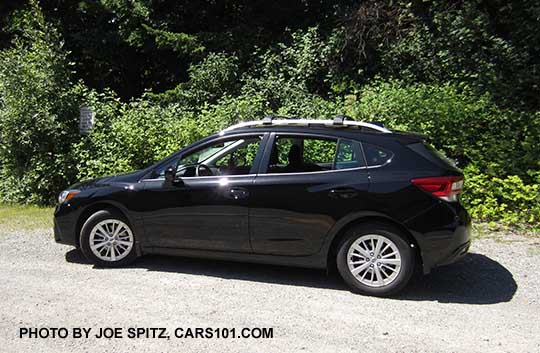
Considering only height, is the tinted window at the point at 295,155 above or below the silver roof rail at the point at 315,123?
below

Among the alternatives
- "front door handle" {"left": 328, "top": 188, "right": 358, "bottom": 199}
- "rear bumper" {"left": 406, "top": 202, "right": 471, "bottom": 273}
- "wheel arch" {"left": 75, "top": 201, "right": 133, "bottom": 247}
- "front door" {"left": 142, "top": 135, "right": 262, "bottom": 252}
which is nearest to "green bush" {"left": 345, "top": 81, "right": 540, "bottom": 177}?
"rear bumper" {"left": 406, "top": 202, "right": 471, "bottom": 273}

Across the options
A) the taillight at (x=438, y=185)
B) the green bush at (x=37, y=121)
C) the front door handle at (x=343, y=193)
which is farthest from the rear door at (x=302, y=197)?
the green bush at (x=37, y=121)

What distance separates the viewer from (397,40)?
39.5 ft

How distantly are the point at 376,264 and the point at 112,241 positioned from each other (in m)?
2.98

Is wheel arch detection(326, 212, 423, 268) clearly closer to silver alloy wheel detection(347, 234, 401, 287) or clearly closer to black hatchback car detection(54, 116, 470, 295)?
black hatchback car detection(54, 116, 470, 295)

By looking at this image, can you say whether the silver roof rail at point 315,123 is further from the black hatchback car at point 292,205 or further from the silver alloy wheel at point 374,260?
the silver alloy wheel at point 374,260

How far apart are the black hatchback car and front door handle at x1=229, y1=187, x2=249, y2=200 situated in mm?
11

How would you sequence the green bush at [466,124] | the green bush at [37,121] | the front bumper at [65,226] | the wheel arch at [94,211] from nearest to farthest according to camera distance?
the wheel arch at [94,211]
the front bumper at [65,226]
the green bush at [466,124]
the green bush at [37,121]

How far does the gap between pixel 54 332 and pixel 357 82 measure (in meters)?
9.69

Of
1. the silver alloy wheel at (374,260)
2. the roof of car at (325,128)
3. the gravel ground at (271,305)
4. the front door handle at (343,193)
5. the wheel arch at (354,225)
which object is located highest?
the roof of car at (325,128)

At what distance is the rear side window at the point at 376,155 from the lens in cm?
484

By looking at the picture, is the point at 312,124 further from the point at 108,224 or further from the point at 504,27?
the point at 504,27

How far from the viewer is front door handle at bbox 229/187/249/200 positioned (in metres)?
5.11

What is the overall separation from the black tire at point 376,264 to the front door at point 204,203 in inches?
39.7
